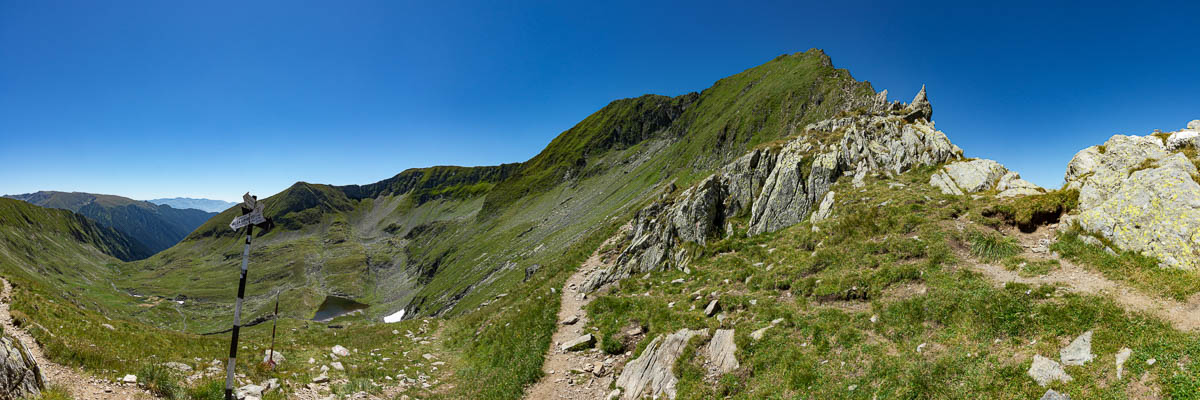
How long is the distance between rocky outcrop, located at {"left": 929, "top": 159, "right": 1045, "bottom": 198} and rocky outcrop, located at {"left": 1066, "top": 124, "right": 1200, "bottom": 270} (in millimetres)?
2042

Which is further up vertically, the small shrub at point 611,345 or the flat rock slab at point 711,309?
the flat rock slab at point 711,309

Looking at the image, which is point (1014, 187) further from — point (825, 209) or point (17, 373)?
point (17, 373)

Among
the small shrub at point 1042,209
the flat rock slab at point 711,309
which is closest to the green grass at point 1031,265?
the small shrub at point 1042,209

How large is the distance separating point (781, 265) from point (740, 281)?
6.76 ft

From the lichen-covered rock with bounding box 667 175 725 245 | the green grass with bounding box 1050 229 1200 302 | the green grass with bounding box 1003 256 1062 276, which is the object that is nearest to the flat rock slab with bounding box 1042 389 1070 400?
the green grass with bounding box 1050 229 1200 302

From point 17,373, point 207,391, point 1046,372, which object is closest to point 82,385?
point 17,373

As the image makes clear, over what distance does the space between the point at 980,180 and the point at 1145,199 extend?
26.1ft

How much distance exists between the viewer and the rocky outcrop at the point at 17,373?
28.8 feet

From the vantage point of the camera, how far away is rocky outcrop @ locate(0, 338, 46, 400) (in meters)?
8.79

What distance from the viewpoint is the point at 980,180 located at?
20625mm

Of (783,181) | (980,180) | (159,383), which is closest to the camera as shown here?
(159,383)

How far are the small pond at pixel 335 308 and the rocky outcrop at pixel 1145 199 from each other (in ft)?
467

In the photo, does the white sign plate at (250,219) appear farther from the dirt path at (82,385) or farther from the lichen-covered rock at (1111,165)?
the lichen-covered rock at (1111,165)

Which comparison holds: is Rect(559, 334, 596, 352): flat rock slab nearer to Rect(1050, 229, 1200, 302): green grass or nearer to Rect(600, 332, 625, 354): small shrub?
Rect(600, 332, 625, 354): small shrub
